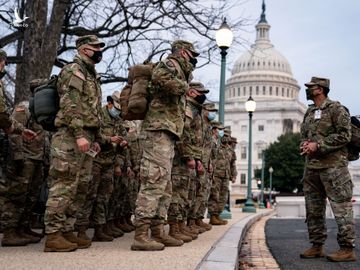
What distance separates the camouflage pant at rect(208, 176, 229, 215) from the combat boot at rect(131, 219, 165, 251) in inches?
232

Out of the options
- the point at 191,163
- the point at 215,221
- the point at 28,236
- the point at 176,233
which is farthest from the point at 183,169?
the point at 215,221

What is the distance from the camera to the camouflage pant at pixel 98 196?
6.97 meters

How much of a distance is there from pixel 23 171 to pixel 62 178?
3.82 feet

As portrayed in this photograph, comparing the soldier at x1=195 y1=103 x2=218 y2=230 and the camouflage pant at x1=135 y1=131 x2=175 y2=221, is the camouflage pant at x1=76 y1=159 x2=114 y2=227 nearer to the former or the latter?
the camouflage pant at x1=135 y1=131 x2=175 y2=221

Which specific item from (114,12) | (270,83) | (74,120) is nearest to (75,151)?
(74,120)

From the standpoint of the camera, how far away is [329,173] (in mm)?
6910

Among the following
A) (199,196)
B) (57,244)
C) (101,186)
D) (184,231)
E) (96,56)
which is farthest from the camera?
(199,196)

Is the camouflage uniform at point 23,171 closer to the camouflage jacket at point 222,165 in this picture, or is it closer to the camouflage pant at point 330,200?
the camouflage pant at point 330,200

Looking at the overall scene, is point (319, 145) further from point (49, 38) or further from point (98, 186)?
point (49, 38)

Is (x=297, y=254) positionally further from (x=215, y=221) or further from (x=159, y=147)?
(x=215, y=221)

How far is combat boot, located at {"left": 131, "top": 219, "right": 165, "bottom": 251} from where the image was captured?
5.95 meters

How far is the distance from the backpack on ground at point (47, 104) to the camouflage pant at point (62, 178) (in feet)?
0.87

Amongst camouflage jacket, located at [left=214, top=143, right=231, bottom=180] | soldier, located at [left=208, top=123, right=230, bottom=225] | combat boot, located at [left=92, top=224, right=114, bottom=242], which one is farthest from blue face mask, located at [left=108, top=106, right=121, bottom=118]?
camouflage jacket, located at [left=214, top=143, right=231, bottom=180]

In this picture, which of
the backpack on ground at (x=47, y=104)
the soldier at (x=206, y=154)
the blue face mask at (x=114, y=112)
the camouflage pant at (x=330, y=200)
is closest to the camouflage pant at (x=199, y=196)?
the soldier at (x=206, y=154)
